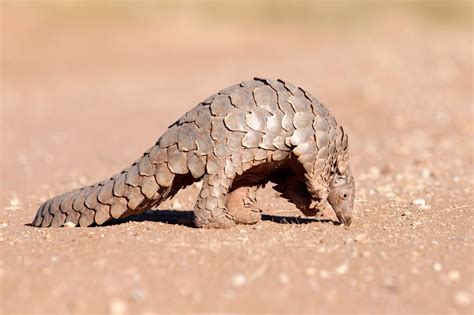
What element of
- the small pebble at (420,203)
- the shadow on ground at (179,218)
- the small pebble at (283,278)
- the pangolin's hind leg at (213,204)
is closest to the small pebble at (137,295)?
the small pebble at (283,278)

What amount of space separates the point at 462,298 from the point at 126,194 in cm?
293

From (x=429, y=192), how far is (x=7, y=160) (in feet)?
22.3

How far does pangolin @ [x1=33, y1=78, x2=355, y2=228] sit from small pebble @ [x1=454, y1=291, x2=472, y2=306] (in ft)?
6.26

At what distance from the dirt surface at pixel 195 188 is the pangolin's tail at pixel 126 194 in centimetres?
18

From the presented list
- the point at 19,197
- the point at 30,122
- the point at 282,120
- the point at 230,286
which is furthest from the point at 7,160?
the point at 230,286

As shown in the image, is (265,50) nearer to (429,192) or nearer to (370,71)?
(370,71)

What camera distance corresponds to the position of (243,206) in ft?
21.3

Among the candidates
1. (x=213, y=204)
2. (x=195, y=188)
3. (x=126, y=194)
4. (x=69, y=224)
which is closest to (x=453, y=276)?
(x=213, y=204)

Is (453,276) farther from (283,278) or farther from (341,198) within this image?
(341,198)

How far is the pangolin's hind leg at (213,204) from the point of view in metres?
6.07

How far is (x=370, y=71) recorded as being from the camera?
71.1 feet

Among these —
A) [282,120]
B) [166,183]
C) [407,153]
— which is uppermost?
[282,120]

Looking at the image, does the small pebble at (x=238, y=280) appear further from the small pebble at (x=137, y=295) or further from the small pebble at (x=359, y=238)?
the small pebble at (x=359, y=238)

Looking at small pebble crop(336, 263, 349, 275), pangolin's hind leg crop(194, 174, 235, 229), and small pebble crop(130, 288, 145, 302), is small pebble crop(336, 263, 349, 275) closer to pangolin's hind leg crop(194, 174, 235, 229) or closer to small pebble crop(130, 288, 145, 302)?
small pebble crop(130, 288, 145, 302)
